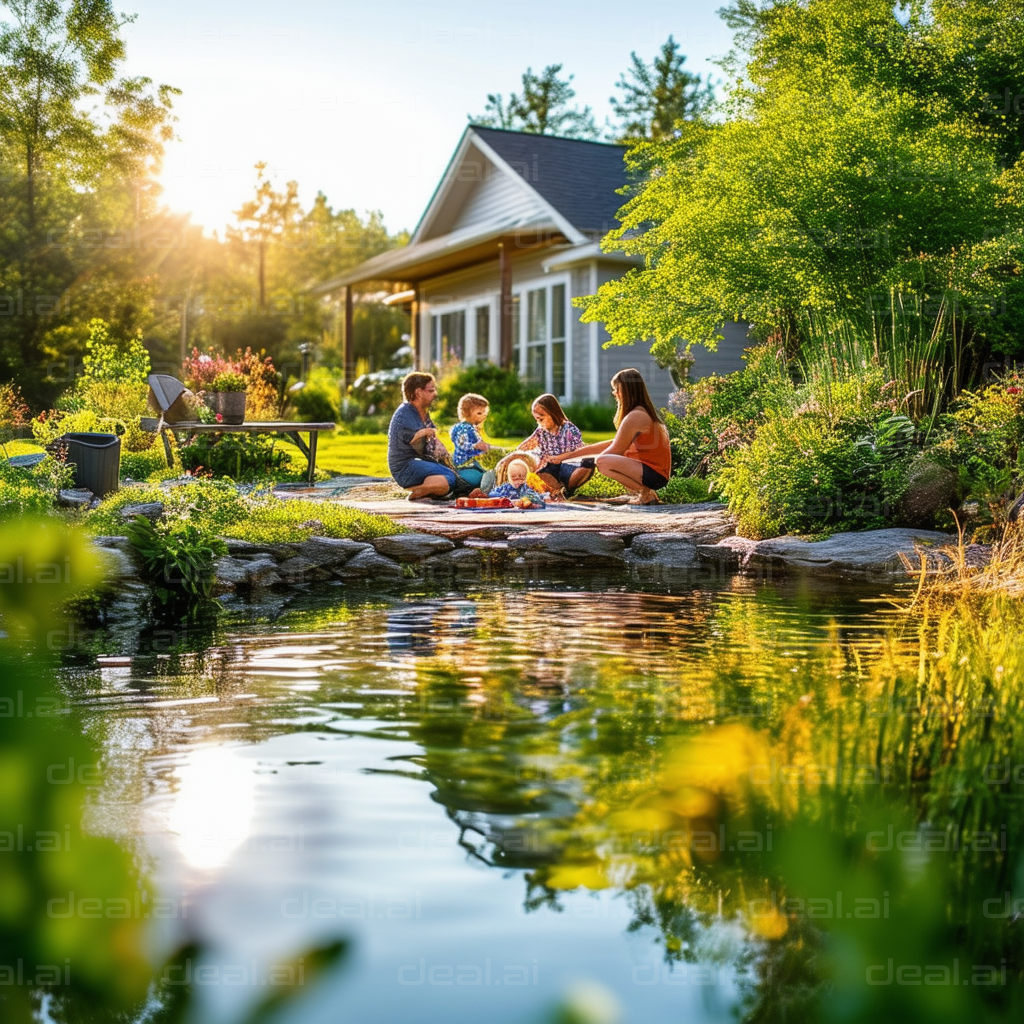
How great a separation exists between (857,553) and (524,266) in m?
16.1

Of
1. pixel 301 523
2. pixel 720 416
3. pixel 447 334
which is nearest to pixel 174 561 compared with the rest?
pixel 301 523

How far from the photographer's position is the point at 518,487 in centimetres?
1088

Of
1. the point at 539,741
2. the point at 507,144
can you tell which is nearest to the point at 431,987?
the point at 539,741

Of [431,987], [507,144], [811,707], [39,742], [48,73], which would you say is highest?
[48,73]

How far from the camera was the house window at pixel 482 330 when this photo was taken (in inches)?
973

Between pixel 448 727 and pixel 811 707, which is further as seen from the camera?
pixel 448 727

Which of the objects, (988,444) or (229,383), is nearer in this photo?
(988,444)

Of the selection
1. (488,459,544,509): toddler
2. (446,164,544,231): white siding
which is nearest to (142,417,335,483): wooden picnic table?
(488,459,544,509): toddler

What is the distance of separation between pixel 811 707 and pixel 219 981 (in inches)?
77.6

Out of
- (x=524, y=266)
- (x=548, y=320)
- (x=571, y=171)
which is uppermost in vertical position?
(x=571, y=171)

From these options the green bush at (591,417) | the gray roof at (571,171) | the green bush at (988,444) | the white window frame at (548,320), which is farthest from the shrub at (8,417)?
the green bush at (988,444)

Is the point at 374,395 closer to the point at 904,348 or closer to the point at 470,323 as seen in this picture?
the point at 470,323

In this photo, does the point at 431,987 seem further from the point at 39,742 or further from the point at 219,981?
the point at 39,742

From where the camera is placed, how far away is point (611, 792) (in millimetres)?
3422
